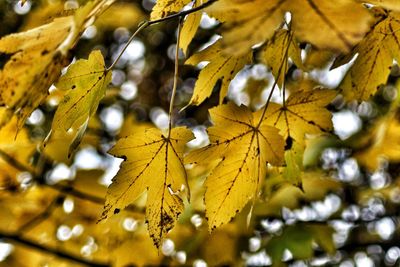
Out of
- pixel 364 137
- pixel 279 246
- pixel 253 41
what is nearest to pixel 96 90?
pixel 253 41

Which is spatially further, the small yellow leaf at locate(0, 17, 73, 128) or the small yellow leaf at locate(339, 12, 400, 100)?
the small yellow leaf at locate(339, 12, 400, 100)

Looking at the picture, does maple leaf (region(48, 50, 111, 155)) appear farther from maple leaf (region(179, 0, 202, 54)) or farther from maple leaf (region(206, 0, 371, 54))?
maple leaf (region(206, 0, 371, 54))

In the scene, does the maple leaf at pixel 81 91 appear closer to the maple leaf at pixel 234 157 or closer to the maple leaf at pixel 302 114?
the maple leaf at pixel 234 157

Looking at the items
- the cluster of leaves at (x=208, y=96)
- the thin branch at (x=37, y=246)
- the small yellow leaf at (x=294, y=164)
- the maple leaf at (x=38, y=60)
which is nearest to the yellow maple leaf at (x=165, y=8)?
the cluster of leaves at (x=208, y=96)

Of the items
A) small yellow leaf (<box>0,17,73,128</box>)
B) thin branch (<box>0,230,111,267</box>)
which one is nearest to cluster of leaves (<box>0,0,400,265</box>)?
small yellow leaf (<box>0,17,73,128</box>)

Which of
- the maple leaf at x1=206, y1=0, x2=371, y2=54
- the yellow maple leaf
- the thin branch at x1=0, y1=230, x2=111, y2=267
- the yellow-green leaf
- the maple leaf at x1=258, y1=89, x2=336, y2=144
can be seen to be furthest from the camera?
the yellow-green leaf

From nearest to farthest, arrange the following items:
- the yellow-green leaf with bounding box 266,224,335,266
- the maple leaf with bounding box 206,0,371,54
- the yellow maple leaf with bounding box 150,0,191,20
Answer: the maple leaf with bounding box 206,0,371,54, the yellow maple leaf with bounding box 150,0,191,20, the yellow-green leaf with bounding box 266,224,335,266

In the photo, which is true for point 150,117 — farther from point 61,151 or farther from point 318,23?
point 318,23
